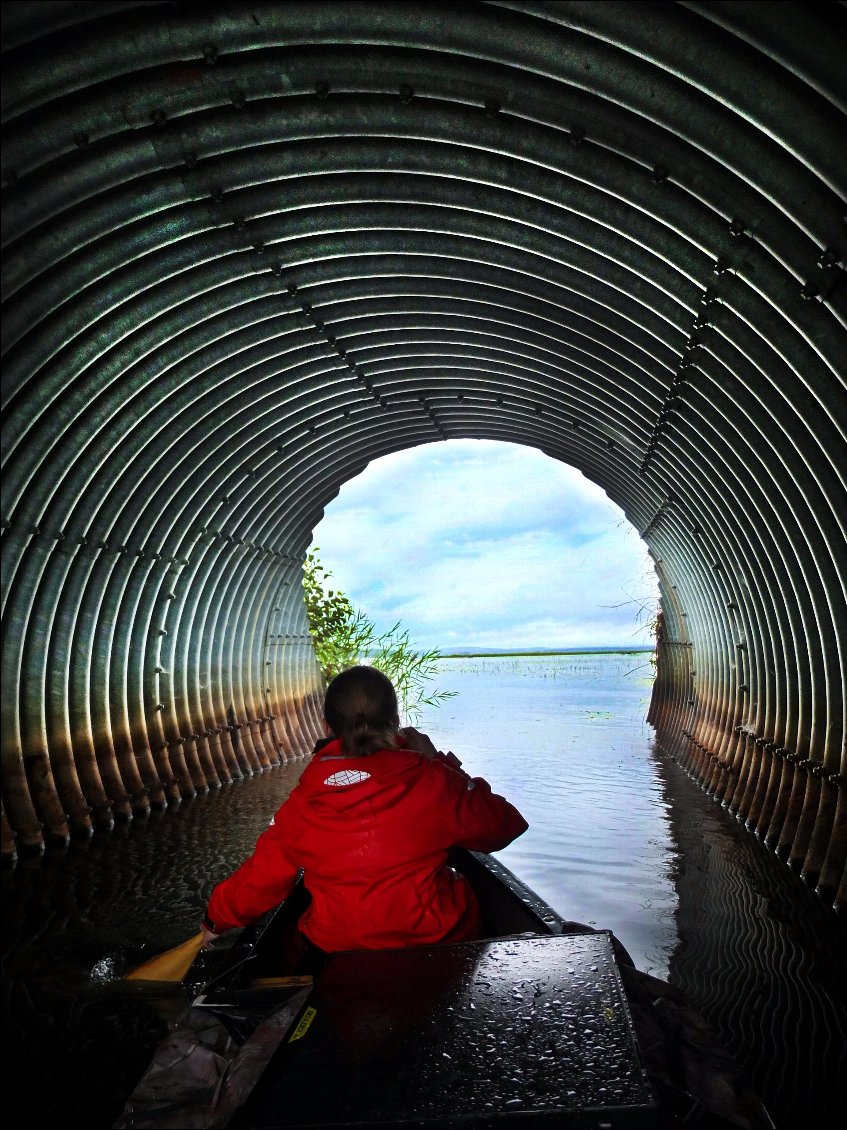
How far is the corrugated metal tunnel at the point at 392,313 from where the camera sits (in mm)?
5102

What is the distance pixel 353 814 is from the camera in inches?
135

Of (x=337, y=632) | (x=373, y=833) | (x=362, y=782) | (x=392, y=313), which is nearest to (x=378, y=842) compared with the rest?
(x=373, y=833)

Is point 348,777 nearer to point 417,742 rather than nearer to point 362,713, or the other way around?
point 362,713

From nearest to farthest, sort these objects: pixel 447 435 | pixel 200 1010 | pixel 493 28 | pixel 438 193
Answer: pixel 200 1010 < pixel 493 28 < pixel 438 193 < pixel 447 435

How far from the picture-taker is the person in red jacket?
11.3 ft

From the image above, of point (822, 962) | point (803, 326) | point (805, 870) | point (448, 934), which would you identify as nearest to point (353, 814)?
point (448, 934)

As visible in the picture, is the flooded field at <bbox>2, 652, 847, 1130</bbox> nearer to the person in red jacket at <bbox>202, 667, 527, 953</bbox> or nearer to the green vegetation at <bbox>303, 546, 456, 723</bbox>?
the person in red jacket at <bbox>202, 667, 527, 953</bbox>

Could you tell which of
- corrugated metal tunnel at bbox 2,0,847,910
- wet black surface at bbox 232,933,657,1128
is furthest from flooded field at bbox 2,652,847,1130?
wet black surface at bbox 232,933,657,1128

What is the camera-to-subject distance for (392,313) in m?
9.14

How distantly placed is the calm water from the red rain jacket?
8.50ft

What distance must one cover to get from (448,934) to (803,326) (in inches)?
170

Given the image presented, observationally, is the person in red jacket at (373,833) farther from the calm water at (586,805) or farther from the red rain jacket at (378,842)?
the calm water at (586,805)

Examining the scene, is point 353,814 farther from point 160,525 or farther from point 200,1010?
point 160,525

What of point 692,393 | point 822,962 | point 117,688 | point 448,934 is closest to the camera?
point 448,934
